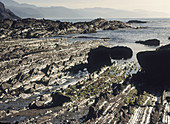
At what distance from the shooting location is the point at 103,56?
34.4 metres

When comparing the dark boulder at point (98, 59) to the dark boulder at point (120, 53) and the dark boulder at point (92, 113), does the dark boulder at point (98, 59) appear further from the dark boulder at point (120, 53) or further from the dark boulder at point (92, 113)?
the dark boulder at point (92, 113)

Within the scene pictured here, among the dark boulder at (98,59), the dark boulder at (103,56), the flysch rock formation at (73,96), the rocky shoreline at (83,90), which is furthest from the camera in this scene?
the dark boulder at (103,56)

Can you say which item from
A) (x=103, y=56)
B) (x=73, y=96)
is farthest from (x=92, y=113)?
(x=103, y=56)

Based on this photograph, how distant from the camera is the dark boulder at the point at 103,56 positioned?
32.3m

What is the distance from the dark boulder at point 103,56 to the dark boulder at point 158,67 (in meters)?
8.03

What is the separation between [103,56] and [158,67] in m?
11.6

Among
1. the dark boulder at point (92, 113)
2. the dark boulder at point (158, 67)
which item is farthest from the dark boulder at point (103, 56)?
the dark boulder at point (92, 113)

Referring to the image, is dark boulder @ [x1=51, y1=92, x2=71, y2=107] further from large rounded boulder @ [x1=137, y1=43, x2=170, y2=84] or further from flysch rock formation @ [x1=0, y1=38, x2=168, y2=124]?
large rounded boulder @ [x1=137, y1=43, x2=170, y2=84]

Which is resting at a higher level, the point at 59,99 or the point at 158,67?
the point at 158,67

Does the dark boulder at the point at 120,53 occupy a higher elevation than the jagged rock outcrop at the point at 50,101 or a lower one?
higher

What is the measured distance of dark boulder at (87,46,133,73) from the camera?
3230cm

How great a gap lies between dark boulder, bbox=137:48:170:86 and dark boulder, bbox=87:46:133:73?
8.03m

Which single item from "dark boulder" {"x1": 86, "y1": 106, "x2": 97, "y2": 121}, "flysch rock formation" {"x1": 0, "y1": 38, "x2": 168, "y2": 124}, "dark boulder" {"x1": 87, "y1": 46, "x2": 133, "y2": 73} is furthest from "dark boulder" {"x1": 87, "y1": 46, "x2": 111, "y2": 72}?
"dark boulder" {"x1": 86, "y1": 106, "x2": 97, "y2": 121}

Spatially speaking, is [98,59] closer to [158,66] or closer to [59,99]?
[158,66]
